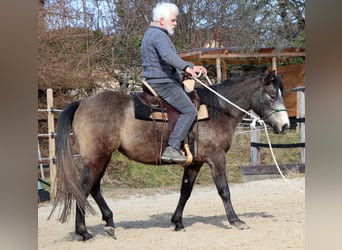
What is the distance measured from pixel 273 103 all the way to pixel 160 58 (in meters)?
0.98

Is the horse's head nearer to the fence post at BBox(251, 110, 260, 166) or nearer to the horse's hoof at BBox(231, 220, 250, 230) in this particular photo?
the horse's hoof at BBox(231, 220, 250, 230)

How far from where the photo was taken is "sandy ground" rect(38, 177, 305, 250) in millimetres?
3625

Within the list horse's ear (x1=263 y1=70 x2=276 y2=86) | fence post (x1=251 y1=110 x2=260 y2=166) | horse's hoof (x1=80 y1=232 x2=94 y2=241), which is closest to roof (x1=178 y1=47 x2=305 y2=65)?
fence post (x1=251 y1=110 x2=260 y2=166)

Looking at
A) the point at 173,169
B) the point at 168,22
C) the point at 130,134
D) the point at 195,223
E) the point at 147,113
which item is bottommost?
the point at 195,223

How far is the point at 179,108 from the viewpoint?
374 cm

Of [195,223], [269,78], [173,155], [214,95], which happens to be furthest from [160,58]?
[195,223]

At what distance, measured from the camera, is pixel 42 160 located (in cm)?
610

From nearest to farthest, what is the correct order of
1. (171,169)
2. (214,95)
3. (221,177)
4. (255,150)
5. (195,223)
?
(221,177)
(214,95)
(195,223)
(171,169)
(255,150)

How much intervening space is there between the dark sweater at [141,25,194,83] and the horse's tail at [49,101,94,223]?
74cm

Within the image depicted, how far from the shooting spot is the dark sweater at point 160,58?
3.60 m

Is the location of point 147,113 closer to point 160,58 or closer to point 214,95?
point 160,58
